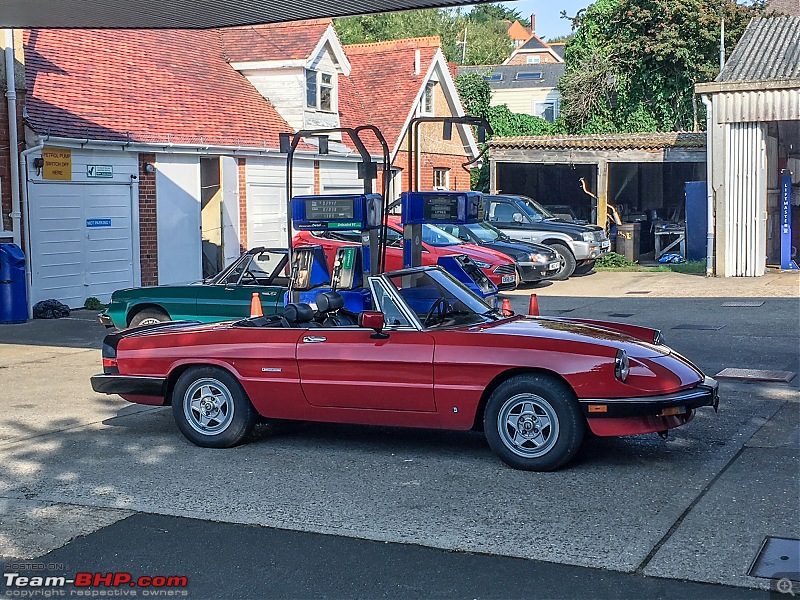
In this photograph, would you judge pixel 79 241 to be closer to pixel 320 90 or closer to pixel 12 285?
pixel 12 285

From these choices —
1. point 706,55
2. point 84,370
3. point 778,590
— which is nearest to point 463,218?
point 84,370

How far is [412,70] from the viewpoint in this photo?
31.3 m

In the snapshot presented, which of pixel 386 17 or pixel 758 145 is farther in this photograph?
pixel 386 17

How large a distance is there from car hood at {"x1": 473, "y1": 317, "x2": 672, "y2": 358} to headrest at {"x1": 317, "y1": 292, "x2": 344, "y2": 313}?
47.1 inches

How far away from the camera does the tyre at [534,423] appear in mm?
6629

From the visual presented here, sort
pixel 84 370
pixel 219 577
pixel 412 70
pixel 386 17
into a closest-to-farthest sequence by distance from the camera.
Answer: pixel 219 577
pixel 84 370
pixel 412 70
pixel 386 17

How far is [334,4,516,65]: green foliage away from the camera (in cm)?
6438

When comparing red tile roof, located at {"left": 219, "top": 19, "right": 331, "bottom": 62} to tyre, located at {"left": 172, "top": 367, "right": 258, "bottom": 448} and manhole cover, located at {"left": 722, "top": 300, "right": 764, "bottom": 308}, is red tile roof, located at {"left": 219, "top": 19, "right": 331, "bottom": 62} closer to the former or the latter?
manhole cover, located at {"left": 722, "top": 300, "right": 764, "bottom": 308}

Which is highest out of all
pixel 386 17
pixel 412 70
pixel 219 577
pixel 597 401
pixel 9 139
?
pixel 386 17

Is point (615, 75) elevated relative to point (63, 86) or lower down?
elevated

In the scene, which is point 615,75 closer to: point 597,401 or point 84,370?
point 84,370

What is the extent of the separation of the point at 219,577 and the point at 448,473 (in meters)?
2.23

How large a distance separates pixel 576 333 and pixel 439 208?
4.98m

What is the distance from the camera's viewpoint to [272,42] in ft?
86.1
